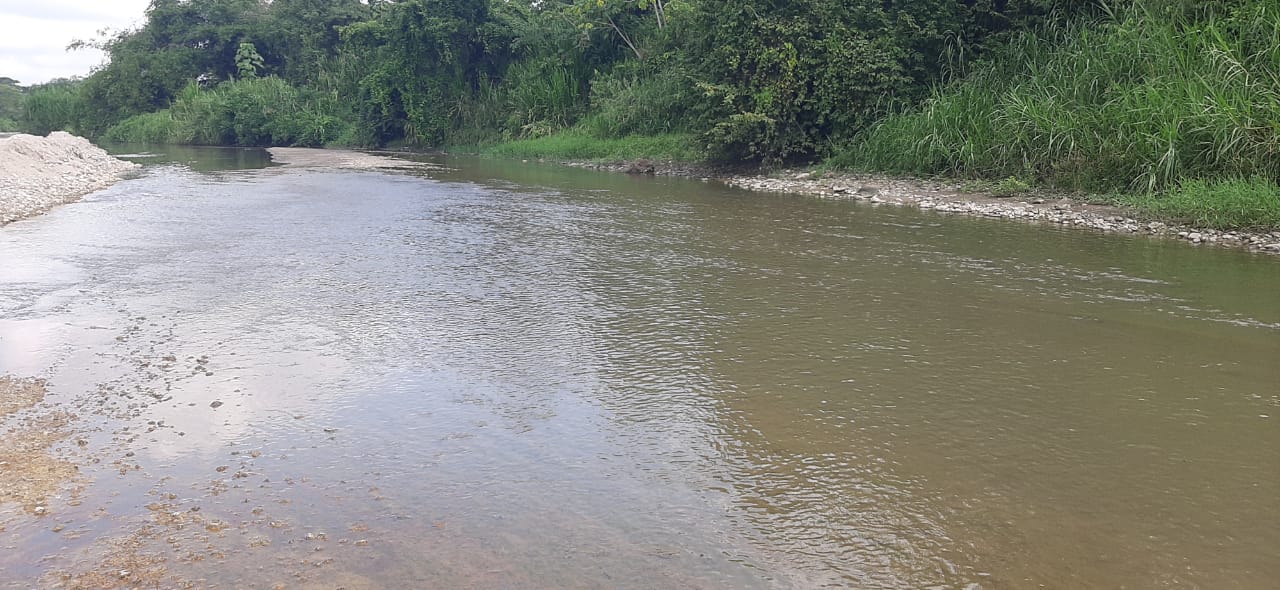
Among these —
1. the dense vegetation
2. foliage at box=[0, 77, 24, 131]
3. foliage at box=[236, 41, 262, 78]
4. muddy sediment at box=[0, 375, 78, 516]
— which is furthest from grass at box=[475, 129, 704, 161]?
foliage at box=[0, 77, 24, 131]

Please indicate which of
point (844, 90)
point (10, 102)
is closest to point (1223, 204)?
point (844, 90)

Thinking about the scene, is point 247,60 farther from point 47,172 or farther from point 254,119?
point 47,172

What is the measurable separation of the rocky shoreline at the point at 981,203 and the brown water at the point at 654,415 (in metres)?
0.59

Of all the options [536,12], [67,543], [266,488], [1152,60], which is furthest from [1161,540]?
[536,12]

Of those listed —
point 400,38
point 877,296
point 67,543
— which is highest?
point 400,38

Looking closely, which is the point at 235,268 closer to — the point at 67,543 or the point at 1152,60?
the point at 67,543

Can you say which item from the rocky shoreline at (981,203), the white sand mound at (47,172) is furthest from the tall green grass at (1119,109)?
the white sand mound at (47,172)

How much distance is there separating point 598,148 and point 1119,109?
45.8ft

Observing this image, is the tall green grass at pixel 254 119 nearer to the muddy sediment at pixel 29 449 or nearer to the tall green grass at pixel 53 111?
the tall green grass at pixel 53 111

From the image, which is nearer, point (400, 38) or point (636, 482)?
point (636, 482)

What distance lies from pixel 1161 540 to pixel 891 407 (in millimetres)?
1678

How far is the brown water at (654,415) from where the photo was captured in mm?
3471

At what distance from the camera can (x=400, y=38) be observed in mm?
31000

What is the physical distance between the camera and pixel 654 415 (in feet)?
16.5
